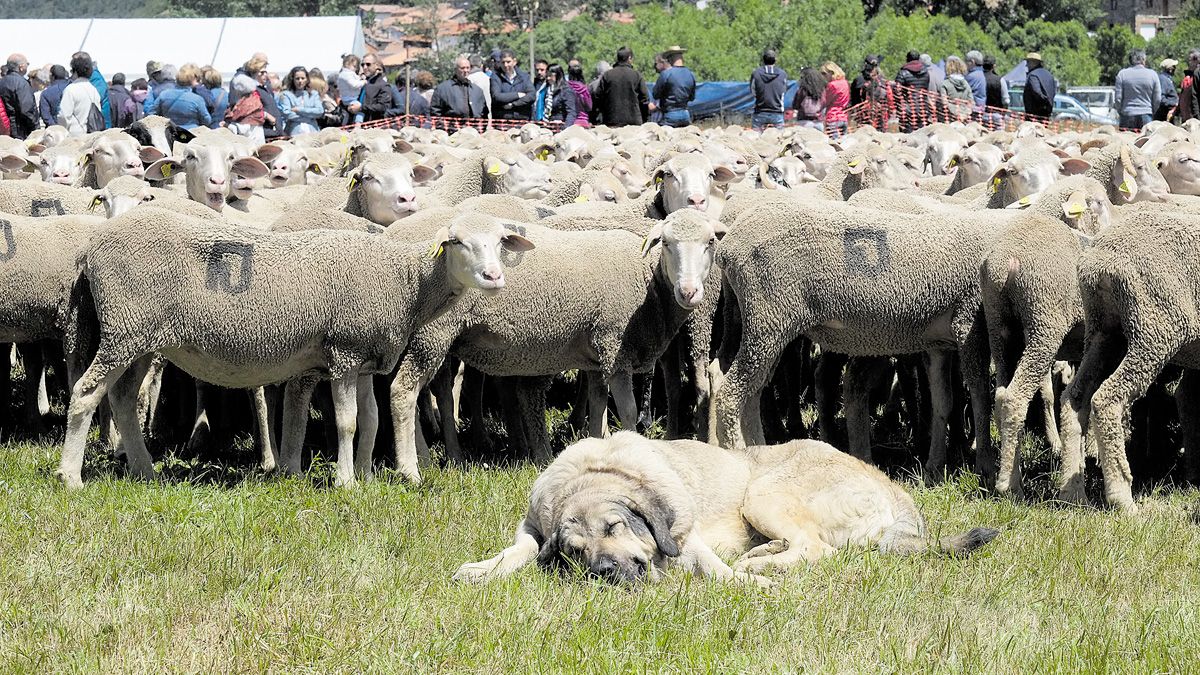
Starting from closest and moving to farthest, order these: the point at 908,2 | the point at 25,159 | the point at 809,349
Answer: the point at 809,349 < the point at 25,159 < the point at 908,2

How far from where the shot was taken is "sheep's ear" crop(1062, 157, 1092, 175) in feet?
37.3

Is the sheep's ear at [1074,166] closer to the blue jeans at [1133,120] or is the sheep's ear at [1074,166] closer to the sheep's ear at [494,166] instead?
the sheep's ear at [494,166]

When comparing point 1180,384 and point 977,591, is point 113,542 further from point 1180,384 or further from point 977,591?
point 1180,384

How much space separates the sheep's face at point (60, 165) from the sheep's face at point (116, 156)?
16.5 inches

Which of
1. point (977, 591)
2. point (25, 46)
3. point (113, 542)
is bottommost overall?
point (25, 46)

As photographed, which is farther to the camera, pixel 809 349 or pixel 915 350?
pixel 809 349

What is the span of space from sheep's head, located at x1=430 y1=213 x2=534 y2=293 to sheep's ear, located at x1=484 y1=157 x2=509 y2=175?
371 cm

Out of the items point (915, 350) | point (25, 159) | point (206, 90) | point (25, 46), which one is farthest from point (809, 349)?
point (25, 46)

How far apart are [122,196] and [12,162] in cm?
336

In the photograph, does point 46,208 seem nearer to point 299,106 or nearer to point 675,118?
point 299,106

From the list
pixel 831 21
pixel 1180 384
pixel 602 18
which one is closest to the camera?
pixel 1180 384

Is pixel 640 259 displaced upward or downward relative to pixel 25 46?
upward

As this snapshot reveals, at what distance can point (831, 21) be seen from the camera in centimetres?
6034

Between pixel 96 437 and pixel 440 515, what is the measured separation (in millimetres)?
2911
